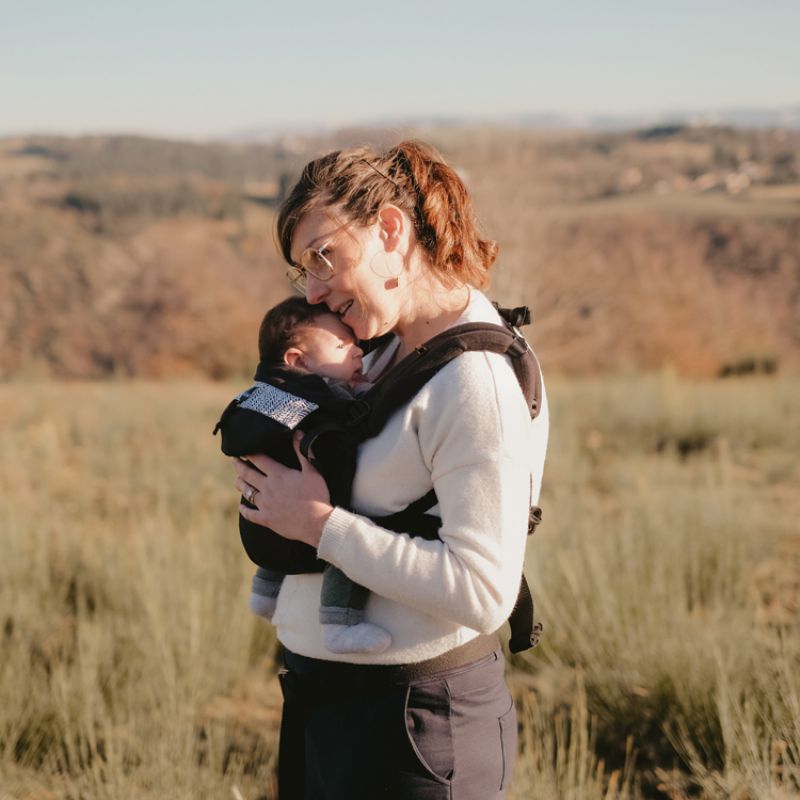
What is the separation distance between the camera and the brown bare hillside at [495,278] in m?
20.0

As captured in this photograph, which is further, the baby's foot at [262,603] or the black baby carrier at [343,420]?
the baby's foot at [262,603]

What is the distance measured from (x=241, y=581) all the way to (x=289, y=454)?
2.73m

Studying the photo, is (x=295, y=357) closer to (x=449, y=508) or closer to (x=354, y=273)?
(x=354, y=273)

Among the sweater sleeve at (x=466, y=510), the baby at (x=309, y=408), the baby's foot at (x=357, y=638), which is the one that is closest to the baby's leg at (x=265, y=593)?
the baby at (x=309, y=408)

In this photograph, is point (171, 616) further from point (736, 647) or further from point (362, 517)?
point (362, 517)

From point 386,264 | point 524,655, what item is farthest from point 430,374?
point 524,655

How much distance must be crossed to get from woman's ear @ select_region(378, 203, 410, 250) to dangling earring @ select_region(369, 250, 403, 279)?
14mm

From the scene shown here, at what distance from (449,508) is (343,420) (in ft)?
1.09

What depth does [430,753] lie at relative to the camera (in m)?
1.54

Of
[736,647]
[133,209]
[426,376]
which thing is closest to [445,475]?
[426,376]

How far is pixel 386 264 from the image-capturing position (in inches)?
63.4

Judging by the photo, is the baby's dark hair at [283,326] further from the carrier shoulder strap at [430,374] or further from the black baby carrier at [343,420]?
the carrier shoulder strap at [430,374]

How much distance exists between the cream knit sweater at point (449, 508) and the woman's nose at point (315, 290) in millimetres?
303

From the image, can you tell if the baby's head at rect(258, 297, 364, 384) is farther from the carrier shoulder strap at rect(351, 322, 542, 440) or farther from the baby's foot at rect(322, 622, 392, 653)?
the baby's foot at rect(322, 622, 392, 653)
